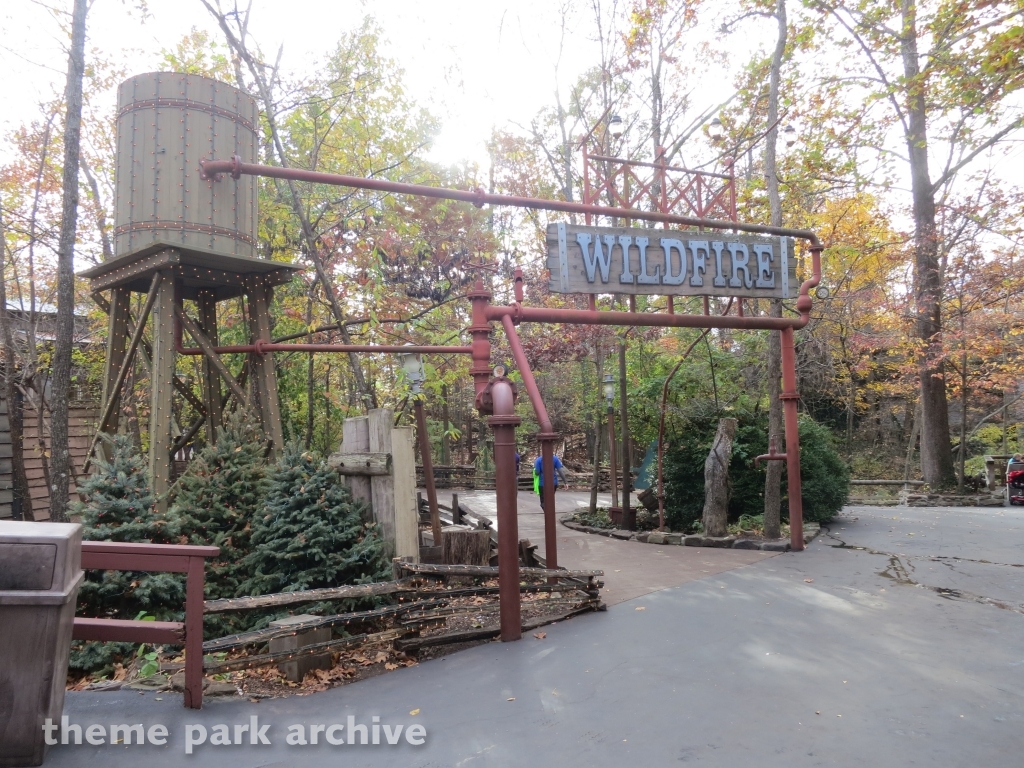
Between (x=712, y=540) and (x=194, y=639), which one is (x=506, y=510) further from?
(x=712, y=540)

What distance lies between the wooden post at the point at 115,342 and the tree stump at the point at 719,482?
328 inches

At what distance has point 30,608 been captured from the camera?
2814 millimetres

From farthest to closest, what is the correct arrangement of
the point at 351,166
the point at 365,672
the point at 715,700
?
the point at 351,166 → the point at 365,672 → the point at 715,700

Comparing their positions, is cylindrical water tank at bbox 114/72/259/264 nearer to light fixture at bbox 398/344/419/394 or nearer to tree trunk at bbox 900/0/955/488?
light fixture at bbox 398/344/419/394

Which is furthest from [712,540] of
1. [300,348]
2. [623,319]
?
[300,348]

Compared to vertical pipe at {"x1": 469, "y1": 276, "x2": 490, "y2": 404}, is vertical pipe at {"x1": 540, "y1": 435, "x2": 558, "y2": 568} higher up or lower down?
lower down

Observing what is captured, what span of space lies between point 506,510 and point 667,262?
12.4 feet

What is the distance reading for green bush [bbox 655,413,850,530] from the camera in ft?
37.7

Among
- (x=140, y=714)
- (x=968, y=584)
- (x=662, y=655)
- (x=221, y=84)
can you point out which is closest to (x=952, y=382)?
(x=968, y=584)

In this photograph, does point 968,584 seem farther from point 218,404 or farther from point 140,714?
point 218,404

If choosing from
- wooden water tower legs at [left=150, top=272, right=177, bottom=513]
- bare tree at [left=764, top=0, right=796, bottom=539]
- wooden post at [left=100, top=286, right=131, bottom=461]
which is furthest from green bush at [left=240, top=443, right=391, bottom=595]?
bare tree at [left=764, top=0, right=796, bottom=539]

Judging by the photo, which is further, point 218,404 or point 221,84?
point 218,404

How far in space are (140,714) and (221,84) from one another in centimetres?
646

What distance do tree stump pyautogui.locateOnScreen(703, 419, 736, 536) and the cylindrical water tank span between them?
297 inches
